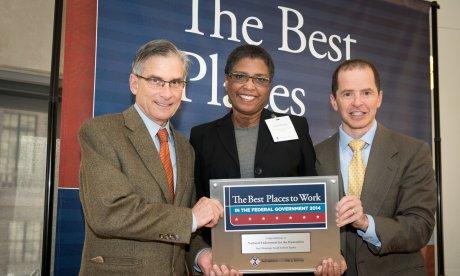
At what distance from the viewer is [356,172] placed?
249 cm

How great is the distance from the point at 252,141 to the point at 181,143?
37cm

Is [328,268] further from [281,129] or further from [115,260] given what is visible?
[115,260]

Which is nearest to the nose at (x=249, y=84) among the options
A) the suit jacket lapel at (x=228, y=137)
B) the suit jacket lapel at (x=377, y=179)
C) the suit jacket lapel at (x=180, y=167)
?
the suit jacket lapel at (x=228, y=137)

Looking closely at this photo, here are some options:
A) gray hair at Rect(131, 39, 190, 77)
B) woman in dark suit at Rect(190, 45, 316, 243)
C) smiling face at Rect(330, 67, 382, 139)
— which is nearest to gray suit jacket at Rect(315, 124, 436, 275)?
smiling face at Rect(330, 67, 382, 139)

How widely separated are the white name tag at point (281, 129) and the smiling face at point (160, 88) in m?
0.53

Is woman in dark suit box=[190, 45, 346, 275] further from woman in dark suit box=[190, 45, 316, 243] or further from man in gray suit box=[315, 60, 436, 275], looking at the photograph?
man in gray suit box=[315, 60, 436, 275]

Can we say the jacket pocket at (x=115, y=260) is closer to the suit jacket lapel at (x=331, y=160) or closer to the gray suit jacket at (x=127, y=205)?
the gray suit jacket at (x=127, y=205)

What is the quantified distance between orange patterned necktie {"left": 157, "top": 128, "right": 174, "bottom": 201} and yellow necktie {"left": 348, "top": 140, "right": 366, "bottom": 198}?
2.97 feet

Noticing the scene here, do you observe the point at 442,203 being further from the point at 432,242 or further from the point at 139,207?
the point at 139,207

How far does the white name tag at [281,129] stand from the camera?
2.49 meters

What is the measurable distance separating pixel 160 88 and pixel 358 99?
1027mm

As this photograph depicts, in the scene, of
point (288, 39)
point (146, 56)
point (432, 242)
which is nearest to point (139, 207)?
point (146, 56)

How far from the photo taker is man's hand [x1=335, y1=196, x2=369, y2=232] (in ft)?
7.22

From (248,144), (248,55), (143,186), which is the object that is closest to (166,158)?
(143,186)
